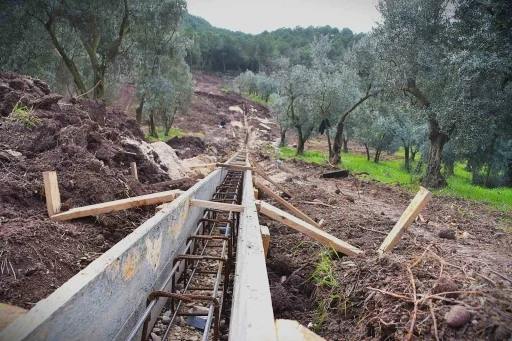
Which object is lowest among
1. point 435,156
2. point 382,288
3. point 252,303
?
point 382,288

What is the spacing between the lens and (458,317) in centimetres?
191

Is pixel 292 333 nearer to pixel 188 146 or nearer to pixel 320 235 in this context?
pixel 320 235

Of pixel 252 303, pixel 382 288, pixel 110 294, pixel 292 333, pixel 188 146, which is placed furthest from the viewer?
pixel 188 146

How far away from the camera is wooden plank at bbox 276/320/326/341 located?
1.59 meters

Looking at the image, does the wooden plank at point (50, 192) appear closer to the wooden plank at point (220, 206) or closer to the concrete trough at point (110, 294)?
the concrete trough at point (110, 294)

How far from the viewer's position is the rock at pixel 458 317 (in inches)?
74.7

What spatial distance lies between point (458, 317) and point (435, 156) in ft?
46.6

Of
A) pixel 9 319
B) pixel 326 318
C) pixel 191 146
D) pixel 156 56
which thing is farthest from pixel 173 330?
pixel 156 56

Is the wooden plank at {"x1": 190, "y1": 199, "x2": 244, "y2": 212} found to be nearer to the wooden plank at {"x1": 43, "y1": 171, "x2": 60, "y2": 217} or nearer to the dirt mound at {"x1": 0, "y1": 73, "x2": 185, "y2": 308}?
the dirt mound at {"x1": 0, "y1": 73, "x2": 185, "y2": 308}

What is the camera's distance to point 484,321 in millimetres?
1846

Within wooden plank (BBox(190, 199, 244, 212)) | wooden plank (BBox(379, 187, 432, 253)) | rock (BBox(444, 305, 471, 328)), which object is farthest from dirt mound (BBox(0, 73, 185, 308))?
wooden plank (BBox(379, 187, 432, 253))

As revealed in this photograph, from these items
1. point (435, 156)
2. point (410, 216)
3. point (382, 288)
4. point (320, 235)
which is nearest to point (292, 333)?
point (382, 288)

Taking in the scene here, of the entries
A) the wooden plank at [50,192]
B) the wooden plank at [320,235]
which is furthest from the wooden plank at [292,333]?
the wooden plank at [50,192]

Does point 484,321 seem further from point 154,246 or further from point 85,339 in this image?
point 154,246
